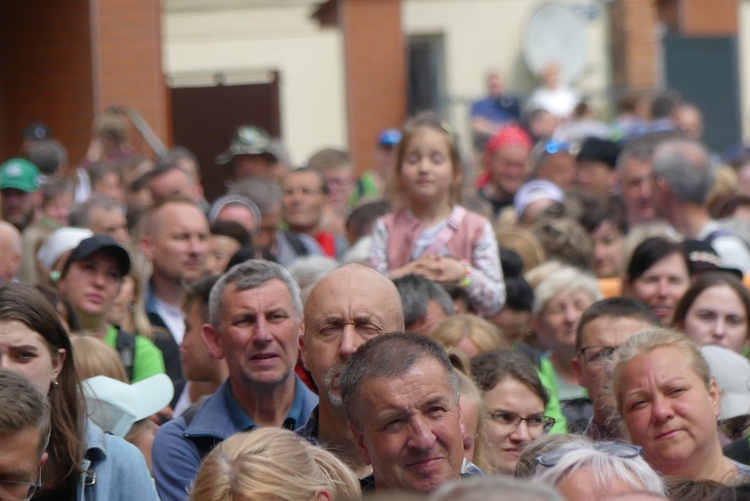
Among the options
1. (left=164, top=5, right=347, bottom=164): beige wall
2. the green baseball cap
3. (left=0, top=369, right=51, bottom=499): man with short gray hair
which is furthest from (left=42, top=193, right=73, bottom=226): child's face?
(left=164, top=5, right=347, bottom=164): beige wall

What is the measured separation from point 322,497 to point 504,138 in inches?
323

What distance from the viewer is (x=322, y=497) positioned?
4148 millimetres

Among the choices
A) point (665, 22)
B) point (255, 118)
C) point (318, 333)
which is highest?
point (665, 22)

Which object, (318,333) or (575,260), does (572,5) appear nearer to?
(575,260)

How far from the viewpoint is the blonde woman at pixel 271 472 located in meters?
4.14

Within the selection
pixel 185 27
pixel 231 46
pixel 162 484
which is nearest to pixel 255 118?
pixel 231 46

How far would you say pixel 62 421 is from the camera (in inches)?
189

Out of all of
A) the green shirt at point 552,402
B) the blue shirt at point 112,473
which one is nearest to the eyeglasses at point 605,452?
the blue shirt at point 112,473

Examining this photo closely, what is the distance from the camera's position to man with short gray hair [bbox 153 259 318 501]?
552 centimetres

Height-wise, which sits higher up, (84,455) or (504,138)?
(504,138)

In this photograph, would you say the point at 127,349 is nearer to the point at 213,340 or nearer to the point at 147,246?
the point at 213,340

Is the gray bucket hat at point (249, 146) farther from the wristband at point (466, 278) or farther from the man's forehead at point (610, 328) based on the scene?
the man's forehead at point (610, 328)

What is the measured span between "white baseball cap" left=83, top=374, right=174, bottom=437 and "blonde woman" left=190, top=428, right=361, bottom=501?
126 centimetres

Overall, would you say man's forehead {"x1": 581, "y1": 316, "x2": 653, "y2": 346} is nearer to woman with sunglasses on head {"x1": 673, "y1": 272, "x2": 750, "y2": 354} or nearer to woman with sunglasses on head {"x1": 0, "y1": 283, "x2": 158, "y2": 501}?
woman with sunglasses on head {"x1": 673, "y1": 272, "x2": 750, "y2": 354}
